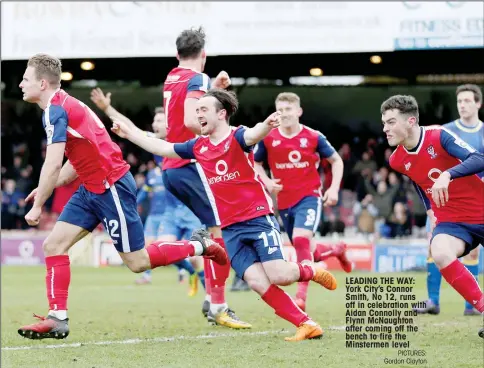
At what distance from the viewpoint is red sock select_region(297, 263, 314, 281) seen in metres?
7.60

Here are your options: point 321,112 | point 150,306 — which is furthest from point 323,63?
point 150,306

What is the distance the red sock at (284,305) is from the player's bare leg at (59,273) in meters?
1.56

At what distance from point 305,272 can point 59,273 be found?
1.95 m

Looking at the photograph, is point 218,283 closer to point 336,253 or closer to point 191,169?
point 191,169

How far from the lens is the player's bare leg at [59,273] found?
282 inches

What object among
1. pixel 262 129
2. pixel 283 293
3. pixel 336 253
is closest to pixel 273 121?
pixel 262 129

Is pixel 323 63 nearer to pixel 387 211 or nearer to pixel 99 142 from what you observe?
pixel 387 211

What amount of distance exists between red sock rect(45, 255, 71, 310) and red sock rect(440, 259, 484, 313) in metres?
2.97

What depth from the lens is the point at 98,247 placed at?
20812 millimetres

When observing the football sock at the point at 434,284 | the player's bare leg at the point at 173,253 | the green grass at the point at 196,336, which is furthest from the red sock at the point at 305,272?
the football sock at the point at 434,284

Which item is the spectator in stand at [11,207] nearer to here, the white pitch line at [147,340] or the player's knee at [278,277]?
the white pitch line at [147,340]

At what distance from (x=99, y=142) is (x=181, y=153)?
811 mm

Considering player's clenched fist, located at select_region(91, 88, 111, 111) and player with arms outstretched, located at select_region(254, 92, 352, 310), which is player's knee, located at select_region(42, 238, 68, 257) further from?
player with arms outstretched, located at select_region(254, 92, 352, 310)

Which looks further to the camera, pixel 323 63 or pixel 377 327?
pixel 323 63
